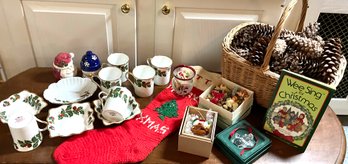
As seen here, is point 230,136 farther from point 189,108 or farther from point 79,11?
point 79,11

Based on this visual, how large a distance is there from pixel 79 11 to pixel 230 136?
697mm

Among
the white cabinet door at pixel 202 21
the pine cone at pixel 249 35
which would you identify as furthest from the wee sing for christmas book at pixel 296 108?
the white cabinet door at pixel 202 21

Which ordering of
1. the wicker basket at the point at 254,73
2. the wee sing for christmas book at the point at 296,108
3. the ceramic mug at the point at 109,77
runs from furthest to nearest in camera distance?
the ceramic mug at the point at 109,77 < the wicker basket at the point at 254,73 < the wee sing for christmas book at the point at 296,108

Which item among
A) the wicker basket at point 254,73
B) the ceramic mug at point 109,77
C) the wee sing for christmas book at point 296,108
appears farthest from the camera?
the ceramic mug at point 109,77

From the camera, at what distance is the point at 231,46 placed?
3.52ft

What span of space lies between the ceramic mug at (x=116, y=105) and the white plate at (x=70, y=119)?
58 millimetres

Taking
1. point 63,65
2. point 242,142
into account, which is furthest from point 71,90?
point 242,142

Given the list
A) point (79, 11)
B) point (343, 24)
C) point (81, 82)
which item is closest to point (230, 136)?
point (81, 82)

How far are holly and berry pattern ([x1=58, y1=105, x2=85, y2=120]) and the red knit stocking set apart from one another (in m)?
0.10

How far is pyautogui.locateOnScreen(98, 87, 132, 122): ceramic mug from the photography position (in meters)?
0.97

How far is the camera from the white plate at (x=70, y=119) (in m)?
0.96

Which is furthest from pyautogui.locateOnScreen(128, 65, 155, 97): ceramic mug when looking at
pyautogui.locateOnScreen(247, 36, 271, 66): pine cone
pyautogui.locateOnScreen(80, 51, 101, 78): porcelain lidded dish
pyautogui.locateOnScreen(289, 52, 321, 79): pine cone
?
pyautogui.locateOnScreen(289, 52, 321, 79): pine cone

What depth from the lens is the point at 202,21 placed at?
1164 mm

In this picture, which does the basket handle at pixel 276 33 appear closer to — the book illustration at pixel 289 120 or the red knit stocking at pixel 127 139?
the book illustration at pixel 289 120
